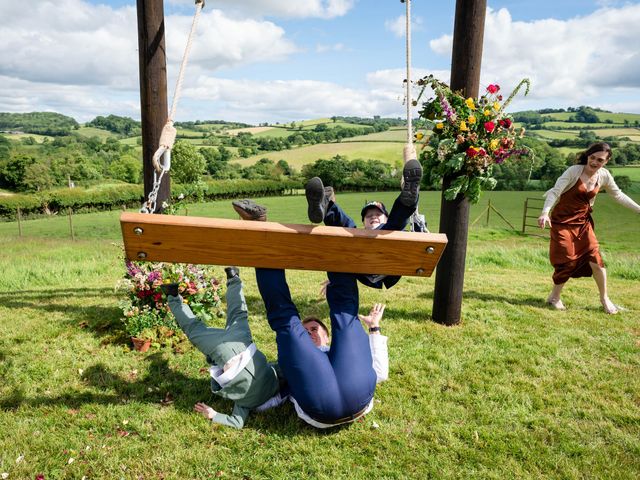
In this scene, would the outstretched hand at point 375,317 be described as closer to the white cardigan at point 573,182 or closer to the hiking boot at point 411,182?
the hiking boot at point 411,182

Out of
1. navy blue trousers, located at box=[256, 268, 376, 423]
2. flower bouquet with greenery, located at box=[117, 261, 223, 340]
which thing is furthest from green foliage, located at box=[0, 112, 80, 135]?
navy blue trousers, located at box=[256, 268, 376, 423]

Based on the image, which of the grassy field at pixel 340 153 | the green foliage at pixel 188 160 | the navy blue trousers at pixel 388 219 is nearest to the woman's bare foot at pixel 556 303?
the navy blue trousers at pixel 388 219

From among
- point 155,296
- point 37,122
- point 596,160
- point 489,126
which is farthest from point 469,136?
point 37,122

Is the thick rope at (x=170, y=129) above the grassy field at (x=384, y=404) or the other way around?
above

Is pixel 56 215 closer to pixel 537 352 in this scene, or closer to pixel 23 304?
pixel 23 304

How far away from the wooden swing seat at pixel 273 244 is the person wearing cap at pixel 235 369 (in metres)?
0.73

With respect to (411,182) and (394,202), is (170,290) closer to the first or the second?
(394,202)

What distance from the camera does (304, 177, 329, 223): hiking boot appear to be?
3.24 m

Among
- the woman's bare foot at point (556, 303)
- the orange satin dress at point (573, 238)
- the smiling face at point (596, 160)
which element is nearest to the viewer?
A: the smiling face at point (596, 160)

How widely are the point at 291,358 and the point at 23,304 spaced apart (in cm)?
522

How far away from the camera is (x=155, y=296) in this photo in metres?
5.36

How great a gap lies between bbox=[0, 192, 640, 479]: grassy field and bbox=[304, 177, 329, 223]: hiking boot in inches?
67.4

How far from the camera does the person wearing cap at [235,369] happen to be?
362 centimetres

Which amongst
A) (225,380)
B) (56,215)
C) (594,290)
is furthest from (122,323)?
(56,215)
